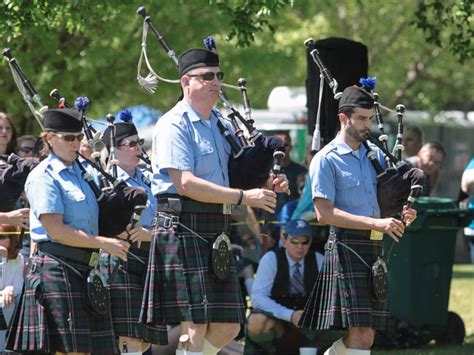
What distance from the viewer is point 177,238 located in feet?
21.9

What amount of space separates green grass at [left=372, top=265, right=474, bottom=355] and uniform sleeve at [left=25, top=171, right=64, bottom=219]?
4201mm

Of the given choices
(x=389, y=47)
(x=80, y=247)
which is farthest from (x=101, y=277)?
(x=389, y=47)

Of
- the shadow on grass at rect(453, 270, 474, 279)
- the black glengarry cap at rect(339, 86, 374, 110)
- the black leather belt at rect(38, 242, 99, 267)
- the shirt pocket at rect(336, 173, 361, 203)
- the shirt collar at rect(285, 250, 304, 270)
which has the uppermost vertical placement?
the black glengarry cap at rect(339, 86, 374, 110)

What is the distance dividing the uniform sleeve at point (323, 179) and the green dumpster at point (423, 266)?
3.00 meters

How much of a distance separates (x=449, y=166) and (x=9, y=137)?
56.3ft

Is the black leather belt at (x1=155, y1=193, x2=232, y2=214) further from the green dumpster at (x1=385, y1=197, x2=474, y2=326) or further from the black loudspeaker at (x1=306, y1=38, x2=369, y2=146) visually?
the green dumpster at (x1=385, y1=197, x2=474, y2=326)

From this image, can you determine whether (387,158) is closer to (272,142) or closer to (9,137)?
(272,142)

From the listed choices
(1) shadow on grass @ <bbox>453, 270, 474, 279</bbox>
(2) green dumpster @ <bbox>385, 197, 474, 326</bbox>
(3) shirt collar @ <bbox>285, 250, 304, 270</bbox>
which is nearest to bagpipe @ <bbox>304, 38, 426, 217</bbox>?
(3) shirt collar @ <bbox>285, 250, 304, 270</bbox>

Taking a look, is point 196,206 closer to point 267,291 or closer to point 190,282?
point 190,282

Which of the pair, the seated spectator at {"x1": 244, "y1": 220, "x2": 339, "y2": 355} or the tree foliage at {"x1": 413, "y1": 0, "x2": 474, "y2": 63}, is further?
the tree foliage at {"x1": 413, "y1": 0, "x2": 474, "y2": 63}

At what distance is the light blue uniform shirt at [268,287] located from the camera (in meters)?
9.20

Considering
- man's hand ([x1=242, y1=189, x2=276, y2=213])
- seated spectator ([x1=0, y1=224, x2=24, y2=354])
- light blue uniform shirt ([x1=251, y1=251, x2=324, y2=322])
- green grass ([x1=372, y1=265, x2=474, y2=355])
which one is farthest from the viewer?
green grass ([x1=372, y1=265, x2=474, y2=355])

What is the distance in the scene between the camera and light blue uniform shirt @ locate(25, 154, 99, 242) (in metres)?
6.13

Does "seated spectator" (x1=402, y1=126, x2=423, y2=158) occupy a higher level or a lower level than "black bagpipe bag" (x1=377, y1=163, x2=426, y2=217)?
higher
